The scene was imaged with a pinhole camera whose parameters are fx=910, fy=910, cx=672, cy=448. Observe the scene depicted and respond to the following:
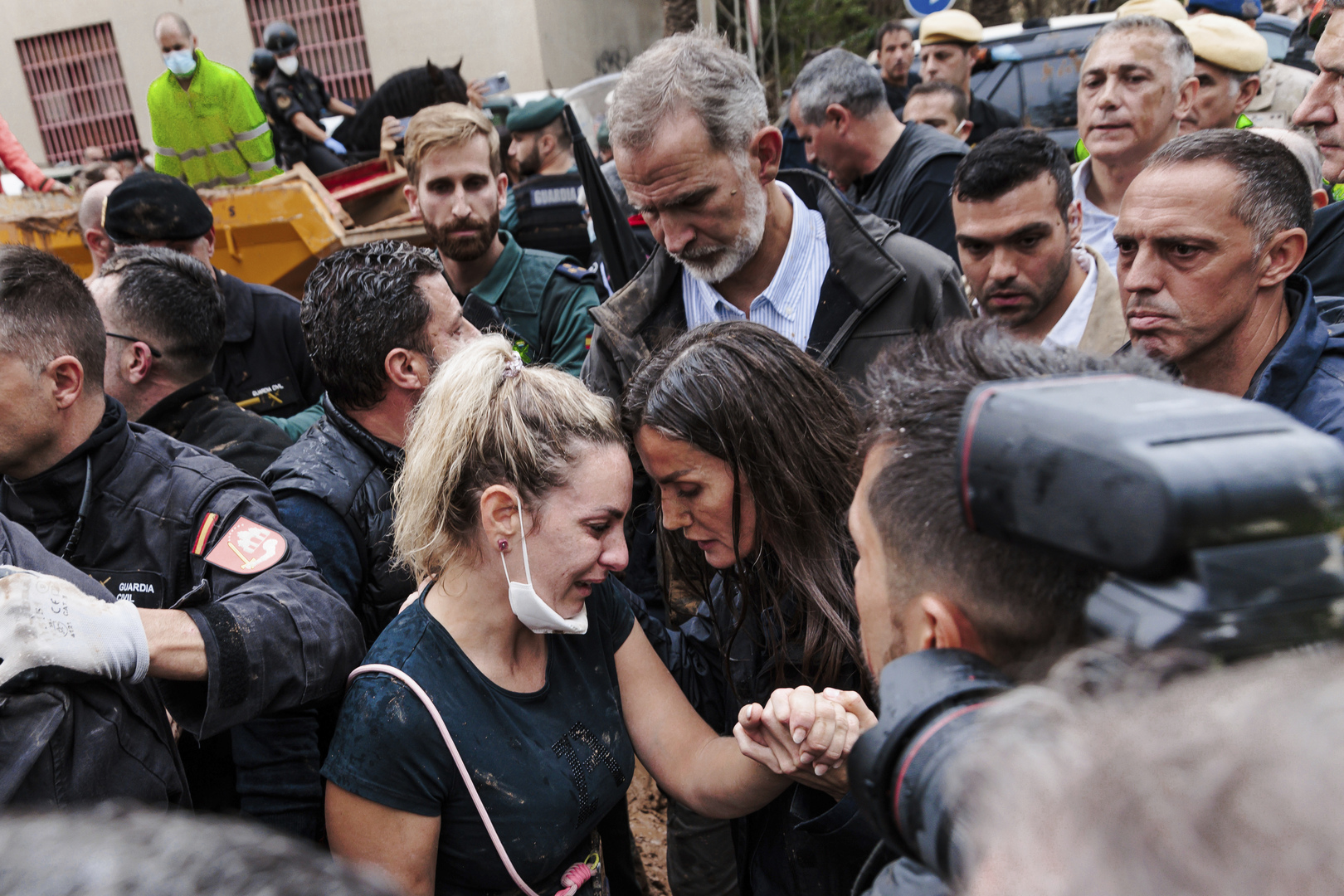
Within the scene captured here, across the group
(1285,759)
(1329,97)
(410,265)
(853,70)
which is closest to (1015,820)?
(1285,759)

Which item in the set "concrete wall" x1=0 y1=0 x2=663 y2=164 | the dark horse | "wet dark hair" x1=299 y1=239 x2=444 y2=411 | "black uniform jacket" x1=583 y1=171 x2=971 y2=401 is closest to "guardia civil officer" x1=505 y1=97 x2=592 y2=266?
the dark horse

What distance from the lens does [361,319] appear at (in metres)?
2.62

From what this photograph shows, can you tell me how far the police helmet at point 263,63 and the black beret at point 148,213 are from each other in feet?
19.4

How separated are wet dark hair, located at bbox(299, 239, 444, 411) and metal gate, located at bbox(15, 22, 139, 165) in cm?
1435

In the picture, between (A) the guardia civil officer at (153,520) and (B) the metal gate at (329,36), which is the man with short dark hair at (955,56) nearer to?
(A) the guardia civil officer at (153,520)

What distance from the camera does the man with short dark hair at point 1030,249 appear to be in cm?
315

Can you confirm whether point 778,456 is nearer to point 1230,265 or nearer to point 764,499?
point 764,499

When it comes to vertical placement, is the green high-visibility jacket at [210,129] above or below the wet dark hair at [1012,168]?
above

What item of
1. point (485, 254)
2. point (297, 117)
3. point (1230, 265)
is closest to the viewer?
point (1230, 265)

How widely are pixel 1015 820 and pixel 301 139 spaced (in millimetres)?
10327

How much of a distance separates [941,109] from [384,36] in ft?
35.4

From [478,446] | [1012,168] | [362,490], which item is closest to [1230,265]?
[1012,168]

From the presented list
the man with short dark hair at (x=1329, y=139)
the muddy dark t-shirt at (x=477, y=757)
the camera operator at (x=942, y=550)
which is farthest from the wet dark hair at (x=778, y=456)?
the man with short dark hair at (x=1329, y=139)

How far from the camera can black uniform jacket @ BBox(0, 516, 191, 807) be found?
4.92 ft
